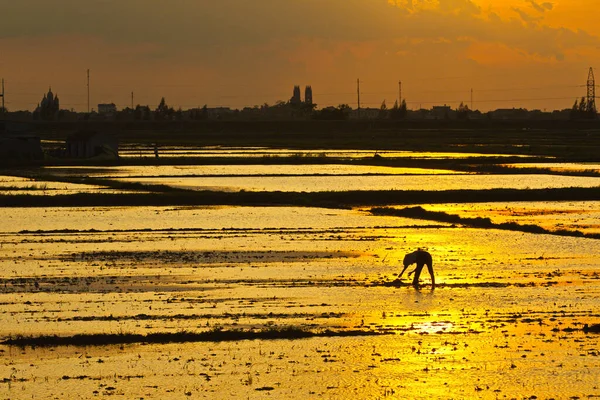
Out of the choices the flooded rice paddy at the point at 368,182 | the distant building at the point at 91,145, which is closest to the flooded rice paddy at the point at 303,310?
the flooded rice paddy at the point at 368,182

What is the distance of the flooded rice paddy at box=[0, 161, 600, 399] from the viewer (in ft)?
37.1

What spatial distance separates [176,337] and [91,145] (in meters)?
47.4

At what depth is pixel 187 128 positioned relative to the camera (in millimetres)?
132250

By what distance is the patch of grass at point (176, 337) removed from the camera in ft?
42.2

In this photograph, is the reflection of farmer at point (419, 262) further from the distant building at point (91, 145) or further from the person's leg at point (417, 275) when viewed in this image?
the distant building at point (91, 145)

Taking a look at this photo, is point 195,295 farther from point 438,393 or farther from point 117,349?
point 438,393

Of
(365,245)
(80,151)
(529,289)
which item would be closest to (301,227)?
(365,245)

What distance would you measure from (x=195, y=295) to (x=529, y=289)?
16.1ft

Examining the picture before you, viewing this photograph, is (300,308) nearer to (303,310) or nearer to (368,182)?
(303,310)

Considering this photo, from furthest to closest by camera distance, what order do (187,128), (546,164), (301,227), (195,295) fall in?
(187,128) < (546,164) < (301,227) < (195,295)

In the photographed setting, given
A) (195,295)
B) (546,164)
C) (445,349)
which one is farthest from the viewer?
(546,164)

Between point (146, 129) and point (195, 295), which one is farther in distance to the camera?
point (146, 129)

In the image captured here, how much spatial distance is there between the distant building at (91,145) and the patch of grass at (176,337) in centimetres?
4628

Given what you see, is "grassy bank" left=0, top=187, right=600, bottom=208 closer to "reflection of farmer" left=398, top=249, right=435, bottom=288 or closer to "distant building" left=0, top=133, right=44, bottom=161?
"reflection of farmer" left=398, top=249, right=435, bottom=288
